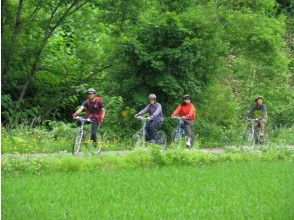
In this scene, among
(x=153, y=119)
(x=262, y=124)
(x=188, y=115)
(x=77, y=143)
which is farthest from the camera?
(x=262, y=124)

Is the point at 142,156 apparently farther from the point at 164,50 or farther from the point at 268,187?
the point at 164,50

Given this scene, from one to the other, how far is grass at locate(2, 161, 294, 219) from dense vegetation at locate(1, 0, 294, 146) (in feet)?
29.2

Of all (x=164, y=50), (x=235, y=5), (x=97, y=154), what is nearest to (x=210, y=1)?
(x=235, y=5)

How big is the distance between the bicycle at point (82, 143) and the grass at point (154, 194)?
2050 millimetres

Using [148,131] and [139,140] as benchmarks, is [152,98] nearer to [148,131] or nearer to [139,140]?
[148,131]

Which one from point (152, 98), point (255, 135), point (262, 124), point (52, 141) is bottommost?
point (52, 141)

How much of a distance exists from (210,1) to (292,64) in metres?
15.8

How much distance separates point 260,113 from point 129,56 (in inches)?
225

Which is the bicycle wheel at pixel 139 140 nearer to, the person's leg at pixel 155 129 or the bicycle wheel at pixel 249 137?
the person's leg at pixel 155 129

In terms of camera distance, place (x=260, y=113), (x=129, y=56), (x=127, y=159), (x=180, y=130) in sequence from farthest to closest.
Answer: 1. (x=129, y=56)
2. (x=260, y=113)
3. (x=180, y=130)
4. (x=127, y=159)

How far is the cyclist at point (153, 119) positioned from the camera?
20655mm

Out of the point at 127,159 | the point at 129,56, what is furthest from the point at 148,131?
the point at 129,56

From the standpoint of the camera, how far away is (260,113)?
23375 mm

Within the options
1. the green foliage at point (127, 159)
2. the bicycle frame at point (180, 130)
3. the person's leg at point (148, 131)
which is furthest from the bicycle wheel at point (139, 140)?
the green foliage at point (127, 159)
